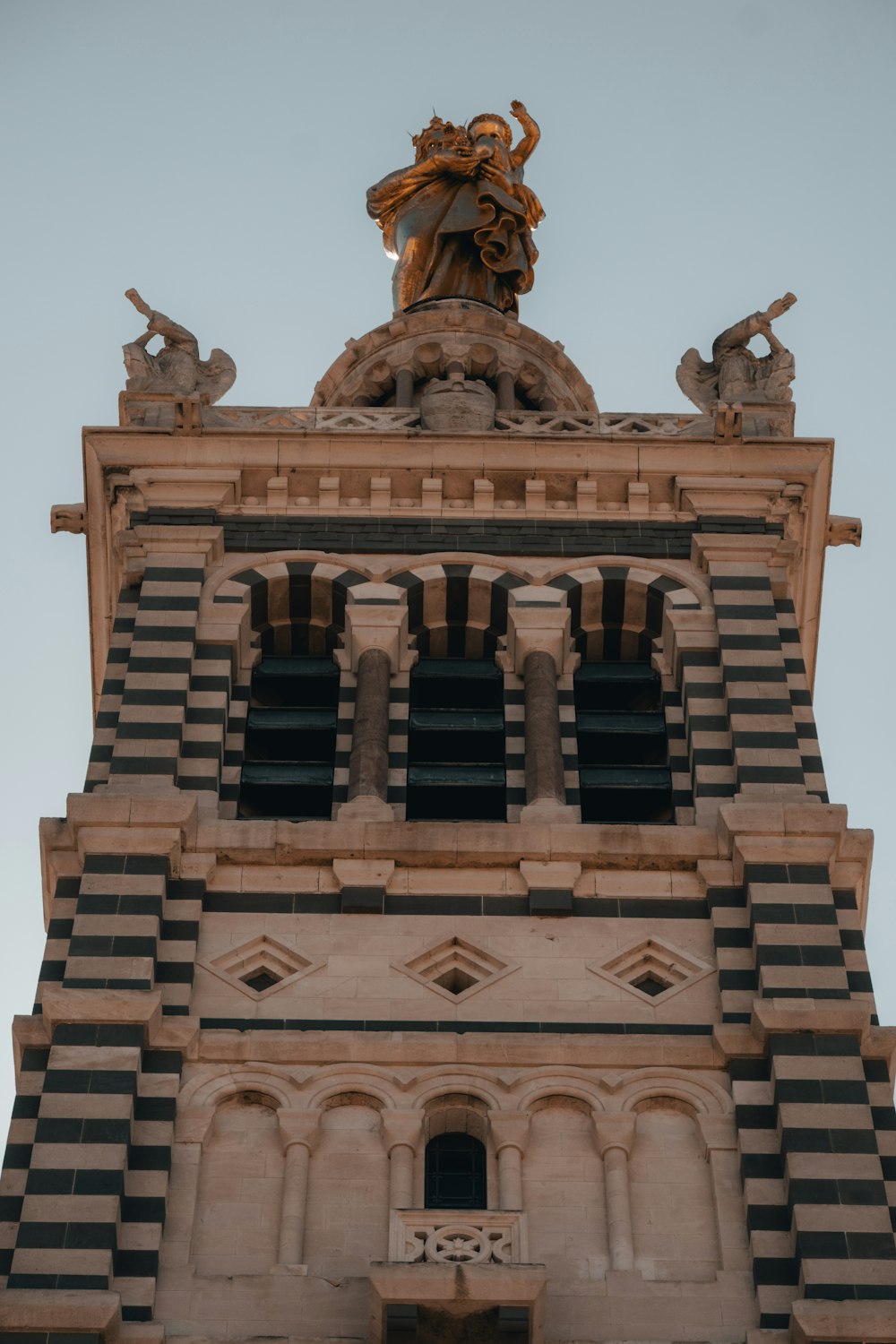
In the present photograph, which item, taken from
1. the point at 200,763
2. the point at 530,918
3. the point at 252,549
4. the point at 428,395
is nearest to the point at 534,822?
the point at 530,918

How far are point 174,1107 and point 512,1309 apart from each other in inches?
147

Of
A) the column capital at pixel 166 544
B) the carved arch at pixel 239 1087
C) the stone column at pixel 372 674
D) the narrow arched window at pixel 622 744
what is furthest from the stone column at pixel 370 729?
the carved arch at pixel 239 1087

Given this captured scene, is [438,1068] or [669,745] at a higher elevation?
[669,745]

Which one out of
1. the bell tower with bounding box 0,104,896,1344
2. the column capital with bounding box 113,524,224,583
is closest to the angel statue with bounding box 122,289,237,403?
the bell tower with bounding box 0,104,896,1344

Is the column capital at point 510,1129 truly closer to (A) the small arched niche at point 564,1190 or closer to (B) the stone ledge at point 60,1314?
(A) the small arched niche at point 564,1190

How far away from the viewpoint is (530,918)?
26.9 meters

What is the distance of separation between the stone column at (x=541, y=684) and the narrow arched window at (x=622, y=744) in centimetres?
37

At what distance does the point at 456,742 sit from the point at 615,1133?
21.3ft

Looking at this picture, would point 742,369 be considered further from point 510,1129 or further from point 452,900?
point 510,1129

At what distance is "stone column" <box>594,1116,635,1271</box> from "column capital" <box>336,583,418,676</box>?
7.35 m

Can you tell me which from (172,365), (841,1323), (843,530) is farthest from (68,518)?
(841,1323)

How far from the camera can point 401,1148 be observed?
24438 mm

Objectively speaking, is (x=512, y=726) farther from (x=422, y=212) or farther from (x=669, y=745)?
(x=422, y=212)

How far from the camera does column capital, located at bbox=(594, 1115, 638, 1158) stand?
24.5 m
